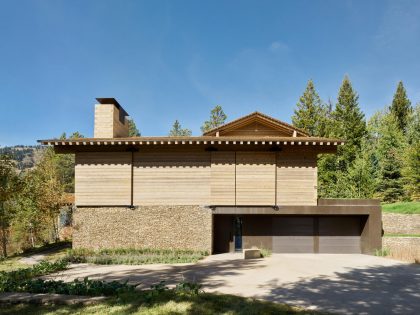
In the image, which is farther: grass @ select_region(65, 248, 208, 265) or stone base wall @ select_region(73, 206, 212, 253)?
stone base wall @ select_region(73, 206, 212, 253)

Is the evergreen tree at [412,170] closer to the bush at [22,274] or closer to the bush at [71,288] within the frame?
the bush at [71,288]

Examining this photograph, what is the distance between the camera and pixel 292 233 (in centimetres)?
1875

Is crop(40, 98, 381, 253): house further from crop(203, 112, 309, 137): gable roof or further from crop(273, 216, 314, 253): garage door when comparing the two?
crop(203, 112, 309, 137): gable roof

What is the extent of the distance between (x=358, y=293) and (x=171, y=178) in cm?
1171

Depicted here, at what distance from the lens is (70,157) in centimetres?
5919

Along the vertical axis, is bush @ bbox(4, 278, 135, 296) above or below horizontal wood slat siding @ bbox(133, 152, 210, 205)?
below

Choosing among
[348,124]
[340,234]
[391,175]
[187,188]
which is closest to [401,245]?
[340,234]

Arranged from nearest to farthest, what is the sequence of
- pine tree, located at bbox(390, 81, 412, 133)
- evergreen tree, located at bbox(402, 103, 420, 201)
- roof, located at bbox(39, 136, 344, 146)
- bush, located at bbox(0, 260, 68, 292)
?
1. bush, located at bbox(0, 260, 68, 292)
2. roof, located at bbox(39, 136, 344, 146)
3. evergreen tree, located at bbox(402, 103, 420, 201)
4. pine tree, located at bbox(390, 81, 412, 133)

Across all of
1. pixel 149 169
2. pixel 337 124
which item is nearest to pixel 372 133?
pixel 337 124

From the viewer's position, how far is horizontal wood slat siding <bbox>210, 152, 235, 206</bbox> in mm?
17656

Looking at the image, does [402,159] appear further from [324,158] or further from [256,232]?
[256,232]

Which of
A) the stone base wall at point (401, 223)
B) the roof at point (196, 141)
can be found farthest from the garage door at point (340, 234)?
the stone base wall at point (401, 223)

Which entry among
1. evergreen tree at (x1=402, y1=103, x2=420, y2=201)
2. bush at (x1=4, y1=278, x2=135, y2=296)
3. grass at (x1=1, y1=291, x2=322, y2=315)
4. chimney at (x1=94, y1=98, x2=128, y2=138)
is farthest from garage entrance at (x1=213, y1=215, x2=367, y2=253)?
evergreen tree at (x1=402, y1=103, x2=420, y2=201)

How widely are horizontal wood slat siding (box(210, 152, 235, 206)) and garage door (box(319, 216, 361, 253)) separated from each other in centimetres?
646
